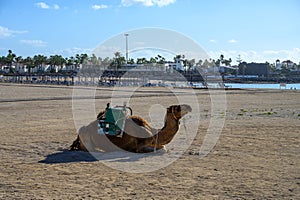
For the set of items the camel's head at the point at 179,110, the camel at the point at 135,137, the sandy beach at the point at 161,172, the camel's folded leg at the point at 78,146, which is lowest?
the sandy beach at the point at 161,172

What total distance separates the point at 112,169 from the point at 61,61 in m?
187

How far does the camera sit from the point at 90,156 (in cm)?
1131

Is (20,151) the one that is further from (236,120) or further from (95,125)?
(236,120)

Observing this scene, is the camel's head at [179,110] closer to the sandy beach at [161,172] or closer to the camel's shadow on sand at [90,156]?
the sandy beach at [161,172]

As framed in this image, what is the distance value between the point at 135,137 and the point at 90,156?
1.29m

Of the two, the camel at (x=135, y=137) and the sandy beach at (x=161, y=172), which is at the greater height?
the camel at (x=135, y=137)

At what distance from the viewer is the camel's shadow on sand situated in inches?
425

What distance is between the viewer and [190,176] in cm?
914

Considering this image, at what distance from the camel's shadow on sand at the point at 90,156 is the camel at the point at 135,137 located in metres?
0.19

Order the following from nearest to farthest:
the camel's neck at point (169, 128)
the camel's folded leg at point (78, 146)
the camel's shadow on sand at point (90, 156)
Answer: the camel's shadow on sand at point (90, 156) → the camel's neck at point (169, 128) → the camel's folded leg at point (78, 146)

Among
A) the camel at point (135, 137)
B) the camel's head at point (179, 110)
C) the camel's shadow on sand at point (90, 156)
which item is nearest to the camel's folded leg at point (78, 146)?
the camel at point (135, 137)

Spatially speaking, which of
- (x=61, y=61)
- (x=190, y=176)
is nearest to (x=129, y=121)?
(x=190, y=176)

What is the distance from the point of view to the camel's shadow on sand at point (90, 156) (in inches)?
425

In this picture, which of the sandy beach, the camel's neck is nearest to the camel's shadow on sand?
the sandy beach
